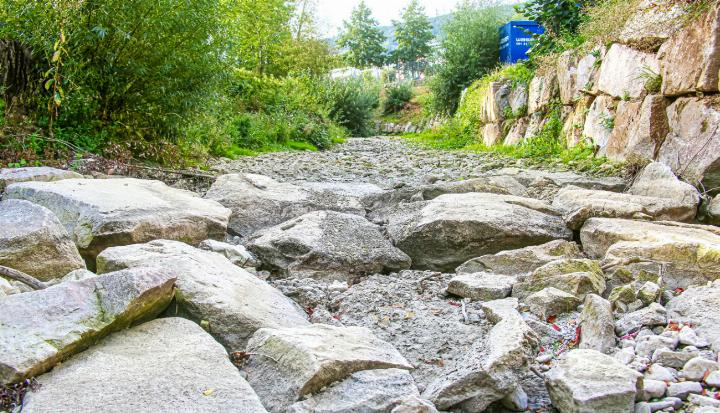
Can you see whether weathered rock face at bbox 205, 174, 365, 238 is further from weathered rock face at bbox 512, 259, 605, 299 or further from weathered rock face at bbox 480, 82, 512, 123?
weathered rock face at bbox 480, 82, 512, 123

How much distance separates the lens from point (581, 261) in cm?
324

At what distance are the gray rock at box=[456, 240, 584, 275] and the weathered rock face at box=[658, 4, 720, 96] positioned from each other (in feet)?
9.13

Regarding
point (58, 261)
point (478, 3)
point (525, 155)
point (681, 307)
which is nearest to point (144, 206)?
point (58, 261)

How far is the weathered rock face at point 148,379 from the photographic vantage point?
1.79 m

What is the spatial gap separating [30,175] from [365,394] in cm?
370

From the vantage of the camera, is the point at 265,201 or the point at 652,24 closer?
the point at 265,201

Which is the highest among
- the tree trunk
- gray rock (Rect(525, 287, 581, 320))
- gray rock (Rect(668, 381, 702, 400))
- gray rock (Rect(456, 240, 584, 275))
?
the tree trunk

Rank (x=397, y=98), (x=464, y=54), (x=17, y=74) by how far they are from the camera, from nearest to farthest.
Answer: (x=17, y=74)
(x=464, y=54)
(x=397, y=98)

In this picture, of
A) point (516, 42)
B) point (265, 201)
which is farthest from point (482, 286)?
point (516, 42)

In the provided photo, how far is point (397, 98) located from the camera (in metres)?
28.7

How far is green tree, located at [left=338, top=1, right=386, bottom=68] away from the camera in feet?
133

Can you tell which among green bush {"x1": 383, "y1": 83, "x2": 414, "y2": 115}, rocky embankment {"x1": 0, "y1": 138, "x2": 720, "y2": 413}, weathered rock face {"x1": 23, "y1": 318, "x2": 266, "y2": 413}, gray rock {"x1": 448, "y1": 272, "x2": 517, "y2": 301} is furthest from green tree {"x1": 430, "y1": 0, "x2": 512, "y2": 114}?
weathered rock face {"x1": 23, "y1": 318, "x2": 266, "y2": 413}

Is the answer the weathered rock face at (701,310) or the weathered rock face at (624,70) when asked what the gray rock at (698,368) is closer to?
the weathered rock face at (701,310)

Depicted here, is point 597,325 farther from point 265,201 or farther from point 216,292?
point 265,201
